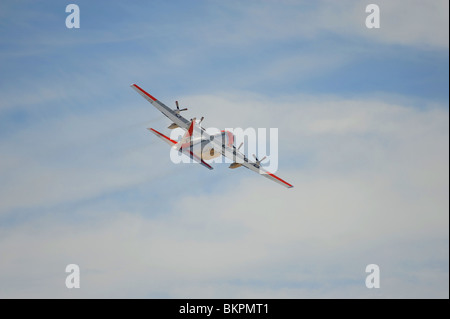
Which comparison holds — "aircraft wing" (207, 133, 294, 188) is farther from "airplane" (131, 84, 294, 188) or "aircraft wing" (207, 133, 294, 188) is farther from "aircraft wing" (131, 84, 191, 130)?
"aircraft wing" (131, 84, 191, 130)

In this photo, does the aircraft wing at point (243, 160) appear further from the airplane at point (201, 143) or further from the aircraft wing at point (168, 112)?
the aircraft wing at point (168, 112)

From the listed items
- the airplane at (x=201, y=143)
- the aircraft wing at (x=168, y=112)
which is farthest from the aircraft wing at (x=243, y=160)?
the aircraft wing at (x=168, y=112)

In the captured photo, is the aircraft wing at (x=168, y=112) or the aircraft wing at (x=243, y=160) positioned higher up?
the aircraft wing at (x=168, y=112)

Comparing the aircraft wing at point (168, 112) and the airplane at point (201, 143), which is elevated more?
the aircraft wing at point (168, 112)

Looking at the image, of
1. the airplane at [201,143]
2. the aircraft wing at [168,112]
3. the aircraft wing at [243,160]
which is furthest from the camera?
the aircraft wing at [168,112]

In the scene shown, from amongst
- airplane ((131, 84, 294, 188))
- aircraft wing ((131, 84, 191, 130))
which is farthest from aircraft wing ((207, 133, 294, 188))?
aircraft wing ((131, 84, 191, 130))

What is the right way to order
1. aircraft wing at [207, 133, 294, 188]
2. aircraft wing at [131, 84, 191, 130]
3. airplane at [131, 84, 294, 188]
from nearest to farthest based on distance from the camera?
airplane at [131, 84, 294, 188]
aircraft wing at [207, 133, 294, 188]
aircraft wing at [131, 84, 191, 130]

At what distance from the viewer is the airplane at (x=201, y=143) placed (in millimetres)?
100688

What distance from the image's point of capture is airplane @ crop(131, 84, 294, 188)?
330 ft

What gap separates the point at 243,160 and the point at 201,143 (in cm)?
921

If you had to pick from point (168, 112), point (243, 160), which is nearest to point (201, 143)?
point (243, 160)

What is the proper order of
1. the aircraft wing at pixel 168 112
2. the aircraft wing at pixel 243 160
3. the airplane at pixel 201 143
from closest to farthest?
the airplane at pixel 201 143 → the aircraft wing at pixel 243 160 → the aircraft wing at pixel 168 112

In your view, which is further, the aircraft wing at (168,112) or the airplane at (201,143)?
the aircraft wing at (168,112)
